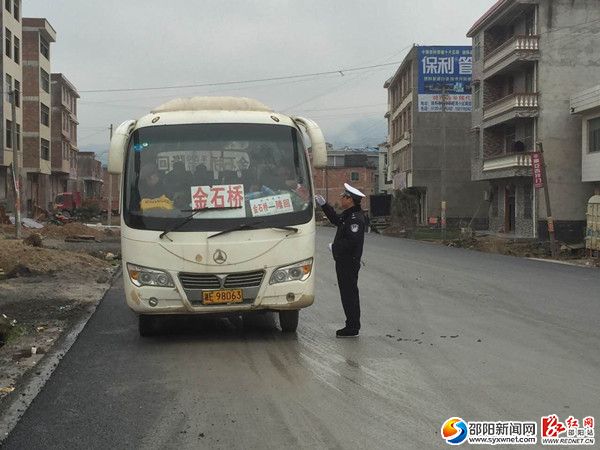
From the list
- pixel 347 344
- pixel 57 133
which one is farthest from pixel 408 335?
pixel 57 133

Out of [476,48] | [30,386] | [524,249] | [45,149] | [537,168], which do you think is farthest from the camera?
[45,149]

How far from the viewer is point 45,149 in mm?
54844

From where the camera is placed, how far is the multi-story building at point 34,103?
51625 mm

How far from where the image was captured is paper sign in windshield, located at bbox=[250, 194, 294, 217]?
310 inches

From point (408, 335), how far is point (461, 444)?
160 inches

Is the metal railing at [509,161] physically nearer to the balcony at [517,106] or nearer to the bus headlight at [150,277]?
the balcony at [517,106]

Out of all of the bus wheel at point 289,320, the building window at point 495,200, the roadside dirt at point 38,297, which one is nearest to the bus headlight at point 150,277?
the roadside dirt at point 38,297

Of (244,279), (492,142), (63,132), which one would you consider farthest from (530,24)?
(63,132)

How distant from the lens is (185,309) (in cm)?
770

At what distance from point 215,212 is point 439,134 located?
50253 millimetres

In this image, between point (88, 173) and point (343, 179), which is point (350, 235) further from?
point (88, 173)

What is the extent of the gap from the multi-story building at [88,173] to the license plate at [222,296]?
269 ft

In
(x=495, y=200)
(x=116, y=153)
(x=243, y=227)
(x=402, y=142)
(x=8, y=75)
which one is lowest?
(x=243, y=227)

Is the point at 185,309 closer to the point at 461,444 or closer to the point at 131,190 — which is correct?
the point at 131,190
